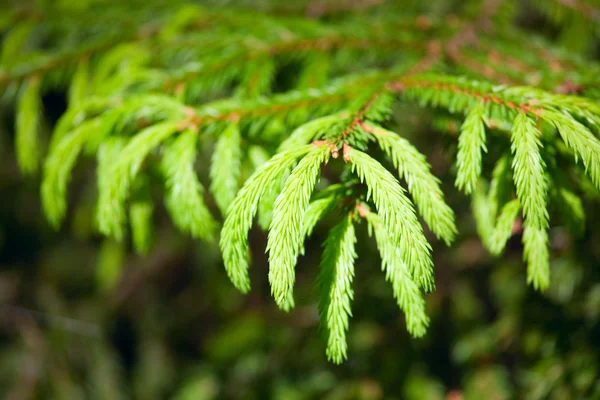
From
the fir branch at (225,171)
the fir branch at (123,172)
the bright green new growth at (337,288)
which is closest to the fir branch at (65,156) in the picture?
the fir branch at (123,172)

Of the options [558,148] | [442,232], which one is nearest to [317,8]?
[558,148]

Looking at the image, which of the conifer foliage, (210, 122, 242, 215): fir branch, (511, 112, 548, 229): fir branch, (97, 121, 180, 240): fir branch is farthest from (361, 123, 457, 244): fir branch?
(97, 121, 180, 240): fir branch

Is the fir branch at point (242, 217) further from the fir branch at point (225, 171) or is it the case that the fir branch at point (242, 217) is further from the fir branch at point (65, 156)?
the fir branch at point (65, 156)

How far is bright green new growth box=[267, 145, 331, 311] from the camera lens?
578 millimetres

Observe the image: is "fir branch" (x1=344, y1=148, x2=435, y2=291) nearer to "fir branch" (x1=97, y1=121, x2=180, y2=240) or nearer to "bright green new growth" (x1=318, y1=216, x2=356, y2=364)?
"bright green new growth" (x1=318, y1=216, x2=356, y2=364)

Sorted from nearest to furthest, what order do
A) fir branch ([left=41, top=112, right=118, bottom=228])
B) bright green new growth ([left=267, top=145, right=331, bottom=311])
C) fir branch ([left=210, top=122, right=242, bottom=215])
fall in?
bright green new growth ([left=267, top=145, right=331, bottom=311]) < fir branch ([left=210, top=122, right=242, bottom=215]) < fir branch ([left=41, top=112, right=118, bottom=228])

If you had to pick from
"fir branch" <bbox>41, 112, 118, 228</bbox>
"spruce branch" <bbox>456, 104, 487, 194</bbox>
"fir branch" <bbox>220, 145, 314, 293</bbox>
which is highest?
"spruce branch" <bbox>456, 104, 487, 194</bbox>

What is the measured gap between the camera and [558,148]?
2.69 feet

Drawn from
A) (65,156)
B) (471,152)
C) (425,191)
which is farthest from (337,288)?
(65,156)

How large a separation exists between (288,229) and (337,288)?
0.43ft

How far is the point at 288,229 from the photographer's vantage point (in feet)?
1.92

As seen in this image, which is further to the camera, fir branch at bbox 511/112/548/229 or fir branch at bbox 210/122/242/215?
fir branch at bbox 210/122/242/215

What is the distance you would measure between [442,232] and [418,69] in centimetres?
54

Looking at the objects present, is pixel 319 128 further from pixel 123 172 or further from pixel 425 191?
pixel 123 172
